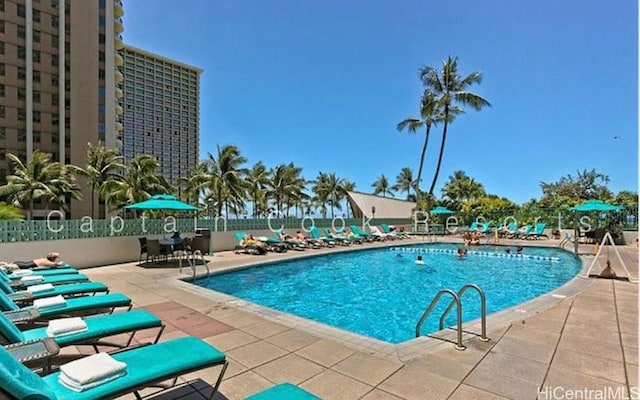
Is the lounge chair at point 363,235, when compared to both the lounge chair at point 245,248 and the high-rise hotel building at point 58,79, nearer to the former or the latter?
the lounge chair at point 245,248

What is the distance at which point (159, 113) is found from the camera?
69.6 m

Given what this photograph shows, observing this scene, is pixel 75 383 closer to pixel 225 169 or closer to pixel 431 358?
pixel 431 358

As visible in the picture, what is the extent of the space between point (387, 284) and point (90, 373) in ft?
28.8

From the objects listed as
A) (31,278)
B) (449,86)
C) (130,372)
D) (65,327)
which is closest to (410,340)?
(130,372)

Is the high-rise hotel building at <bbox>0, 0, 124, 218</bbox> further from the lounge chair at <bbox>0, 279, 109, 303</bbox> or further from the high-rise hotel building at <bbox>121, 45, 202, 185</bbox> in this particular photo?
the lounge chair at <bbox>0, 279, 109, 303</bbox>

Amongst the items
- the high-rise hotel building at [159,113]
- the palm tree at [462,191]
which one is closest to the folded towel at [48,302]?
the palm tree at [462,191]

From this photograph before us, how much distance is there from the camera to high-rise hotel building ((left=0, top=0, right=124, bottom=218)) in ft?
114

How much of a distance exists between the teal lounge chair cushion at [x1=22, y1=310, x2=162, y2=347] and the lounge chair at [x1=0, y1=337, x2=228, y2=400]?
1.86 feet

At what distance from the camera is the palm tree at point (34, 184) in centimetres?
2522

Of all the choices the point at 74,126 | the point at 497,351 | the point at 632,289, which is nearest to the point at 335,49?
the point at 632,289

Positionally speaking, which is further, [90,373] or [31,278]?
[31,278]

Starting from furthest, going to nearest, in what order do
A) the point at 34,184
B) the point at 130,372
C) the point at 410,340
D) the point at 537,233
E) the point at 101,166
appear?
the point at 101,166 < the point at 34,184 < the point at 537,233 < the point at 410,340 < the point at 130,372

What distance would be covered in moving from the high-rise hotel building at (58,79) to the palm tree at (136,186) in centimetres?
1448

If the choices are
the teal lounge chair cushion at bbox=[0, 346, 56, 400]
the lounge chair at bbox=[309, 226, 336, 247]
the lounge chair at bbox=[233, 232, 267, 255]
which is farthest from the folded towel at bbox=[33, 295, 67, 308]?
the lounge chair at bbox=[309, 226, 336, 247]
